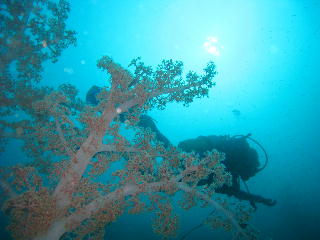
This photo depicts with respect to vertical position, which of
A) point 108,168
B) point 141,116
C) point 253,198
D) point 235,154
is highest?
point 141,116

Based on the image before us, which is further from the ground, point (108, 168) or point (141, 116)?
point (141, 116)

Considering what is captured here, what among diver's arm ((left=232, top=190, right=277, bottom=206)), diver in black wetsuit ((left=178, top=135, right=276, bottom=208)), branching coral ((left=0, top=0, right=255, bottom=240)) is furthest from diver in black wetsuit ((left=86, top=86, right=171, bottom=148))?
branching coral ((left=0, top=0, right=255, bottom=240))

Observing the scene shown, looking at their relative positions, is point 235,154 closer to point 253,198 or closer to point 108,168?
point 253,198

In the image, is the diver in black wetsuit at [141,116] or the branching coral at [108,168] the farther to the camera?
the diver in black wetsuit at [141,116]

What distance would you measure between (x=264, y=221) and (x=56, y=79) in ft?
299

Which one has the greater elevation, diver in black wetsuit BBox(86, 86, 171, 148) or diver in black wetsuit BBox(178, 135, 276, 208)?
diver in black wetsuit BBox(86, 86, 171, 148)

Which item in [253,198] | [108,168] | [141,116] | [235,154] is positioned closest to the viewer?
[108,168]

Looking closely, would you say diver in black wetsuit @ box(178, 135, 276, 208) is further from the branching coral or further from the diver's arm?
the branching coral

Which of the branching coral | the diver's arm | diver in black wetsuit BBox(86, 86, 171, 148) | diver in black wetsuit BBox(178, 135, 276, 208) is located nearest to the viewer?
the branching coral

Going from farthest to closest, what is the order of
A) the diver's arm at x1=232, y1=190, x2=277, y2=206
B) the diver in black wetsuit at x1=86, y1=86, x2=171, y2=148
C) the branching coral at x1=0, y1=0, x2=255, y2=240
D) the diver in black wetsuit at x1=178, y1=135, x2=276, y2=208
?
the diver in black wetsuit at x1=86, y1=86, x2=171, y2=148 → the diver in black wetsuit at x1=178, y1=135, x2=276, y2=208 → the diver's arm at x1=232, y1=190, x2=277, y2=206 → the branching coral at x1=0, y1=0, x2=255, y2=240

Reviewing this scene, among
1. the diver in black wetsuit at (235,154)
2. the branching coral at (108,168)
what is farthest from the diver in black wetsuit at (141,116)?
the branching coral at (108,168)

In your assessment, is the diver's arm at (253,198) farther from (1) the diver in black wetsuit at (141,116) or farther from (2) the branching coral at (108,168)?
(1) the diver in black wetsuit at (141,116)

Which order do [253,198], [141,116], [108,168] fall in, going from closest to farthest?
1. [108,168]
2. [253,198]
3. [141,116]

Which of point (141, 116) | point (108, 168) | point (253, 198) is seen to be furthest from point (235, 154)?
point (108, 168)
